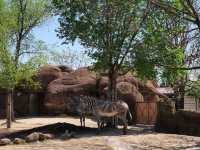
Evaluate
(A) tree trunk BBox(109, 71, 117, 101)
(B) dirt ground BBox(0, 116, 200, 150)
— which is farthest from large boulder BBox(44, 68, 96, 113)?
(B) dirt ground BBox(0, 116, 200, 150)

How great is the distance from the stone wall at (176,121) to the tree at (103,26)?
2.86 metres

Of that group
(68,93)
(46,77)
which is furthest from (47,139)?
(46,77)

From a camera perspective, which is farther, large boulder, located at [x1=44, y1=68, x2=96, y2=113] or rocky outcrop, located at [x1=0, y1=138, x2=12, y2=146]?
large boulder, located at [x1=44, y1=68, x2=96, y2=113]

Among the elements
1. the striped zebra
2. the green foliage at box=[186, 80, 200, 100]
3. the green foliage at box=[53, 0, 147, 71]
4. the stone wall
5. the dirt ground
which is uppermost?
the green foliage at box=[53, 0, 147, 71]

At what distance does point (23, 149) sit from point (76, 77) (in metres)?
21.3

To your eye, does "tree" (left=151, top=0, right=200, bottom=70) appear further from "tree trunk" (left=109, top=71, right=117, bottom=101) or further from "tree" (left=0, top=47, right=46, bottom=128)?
"tree" (left=0, top=47, right=46, bottom=128)

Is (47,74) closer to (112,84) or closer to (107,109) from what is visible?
(112,84)

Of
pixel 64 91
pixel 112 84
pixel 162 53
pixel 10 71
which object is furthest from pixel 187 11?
pixel 64 91

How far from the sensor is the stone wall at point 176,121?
82.5 feet

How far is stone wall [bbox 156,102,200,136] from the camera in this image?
2515 cm

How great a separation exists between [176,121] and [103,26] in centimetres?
574

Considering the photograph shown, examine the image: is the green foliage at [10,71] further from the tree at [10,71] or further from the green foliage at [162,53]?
the green foliage at [162,53]

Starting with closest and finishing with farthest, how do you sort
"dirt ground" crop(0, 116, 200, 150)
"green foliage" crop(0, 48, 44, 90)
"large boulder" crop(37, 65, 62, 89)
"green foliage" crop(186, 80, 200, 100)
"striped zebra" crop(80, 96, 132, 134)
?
1. "dirt ground" crop(0, 116, 200, 150)
2. "striped zebra" crop(80, 96, 132, 134)
3. "green foliage" crop(186, 80, 200, 100)
4. "green foliage" crop(0, 48, 44, 90)
5. "large boulder" crop(37, 65, 62, 89)

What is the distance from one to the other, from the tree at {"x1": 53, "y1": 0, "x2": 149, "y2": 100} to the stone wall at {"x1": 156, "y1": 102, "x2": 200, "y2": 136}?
2.86 m
